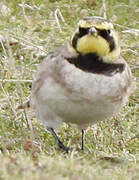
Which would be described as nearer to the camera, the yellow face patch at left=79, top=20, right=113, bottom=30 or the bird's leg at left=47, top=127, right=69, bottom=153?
the yellow face patch at left=79, top=20, right=113, bottom=30

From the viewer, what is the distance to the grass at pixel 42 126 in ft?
10.9

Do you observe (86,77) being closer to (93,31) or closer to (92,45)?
(92,45)

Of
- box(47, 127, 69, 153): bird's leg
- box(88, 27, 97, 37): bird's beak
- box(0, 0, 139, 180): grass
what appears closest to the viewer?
box(0, 0, 139, 180): grass

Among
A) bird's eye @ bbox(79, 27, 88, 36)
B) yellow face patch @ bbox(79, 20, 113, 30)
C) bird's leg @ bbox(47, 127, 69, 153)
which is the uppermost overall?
yellow face patch @ bbox(79, 20, 113, 30)

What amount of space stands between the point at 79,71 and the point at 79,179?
3.65ft

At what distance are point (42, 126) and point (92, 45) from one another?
1.28 m

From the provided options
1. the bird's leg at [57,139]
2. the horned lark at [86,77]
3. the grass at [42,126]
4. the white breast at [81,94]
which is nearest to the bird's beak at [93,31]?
the horned lark at [86,77]

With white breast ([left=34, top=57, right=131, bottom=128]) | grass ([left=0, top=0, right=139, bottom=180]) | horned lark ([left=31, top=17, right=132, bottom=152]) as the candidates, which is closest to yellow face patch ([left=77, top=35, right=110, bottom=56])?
horned lark ([left=31, top=17, right=132, bottom=152])

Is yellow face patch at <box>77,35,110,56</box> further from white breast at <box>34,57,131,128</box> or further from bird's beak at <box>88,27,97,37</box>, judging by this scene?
white breast at <box>34,57,131,128</box>

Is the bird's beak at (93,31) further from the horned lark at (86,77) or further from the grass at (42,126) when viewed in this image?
the grass at (42,126)

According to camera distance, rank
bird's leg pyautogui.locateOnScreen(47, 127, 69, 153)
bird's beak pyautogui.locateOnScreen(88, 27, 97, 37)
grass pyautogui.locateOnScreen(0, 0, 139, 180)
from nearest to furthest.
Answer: grass pyautogui.locateOnScreen(0, 0, 139, 180) < bird's beak pyautogui.locateOnScreen(88, 27, 97, 37) < bird's leg pyautogui.locateOnScreen(47, 127, 69, 153)

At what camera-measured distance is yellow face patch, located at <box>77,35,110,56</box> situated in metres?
4.02

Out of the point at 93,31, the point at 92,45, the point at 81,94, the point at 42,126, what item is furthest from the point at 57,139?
the point at 93,31

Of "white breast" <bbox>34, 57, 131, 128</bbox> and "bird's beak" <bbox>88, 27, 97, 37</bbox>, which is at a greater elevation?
"bird's beak" <bbox>88, 27, 97, 37</bbox>
